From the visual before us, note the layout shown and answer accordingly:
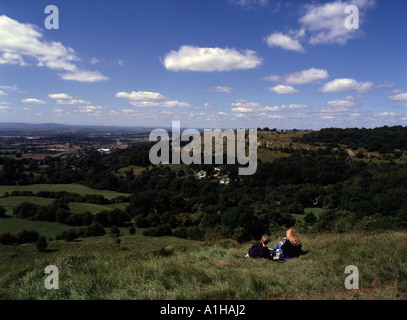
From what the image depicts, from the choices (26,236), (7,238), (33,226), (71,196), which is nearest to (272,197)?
(33,226)

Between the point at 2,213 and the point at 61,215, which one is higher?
the point at 2,213

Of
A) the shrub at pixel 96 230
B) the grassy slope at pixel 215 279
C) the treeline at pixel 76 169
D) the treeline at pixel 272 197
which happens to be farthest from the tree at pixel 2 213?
the grassy slope at pixel 215 279

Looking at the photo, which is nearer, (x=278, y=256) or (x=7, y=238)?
(x=278, y=256)

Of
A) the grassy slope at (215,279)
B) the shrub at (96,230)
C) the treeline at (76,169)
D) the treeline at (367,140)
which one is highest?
the treeline at (367,140)

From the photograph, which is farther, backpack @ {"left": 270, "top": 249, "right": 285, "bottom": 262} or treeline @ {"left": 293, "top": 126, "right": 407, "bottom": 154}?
treeline @ {"left": 293, "top": 126, "right": 407, "bottom": 154}

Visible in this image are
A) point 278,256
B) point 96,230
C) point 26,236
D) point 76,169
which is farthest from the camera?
point 76,169

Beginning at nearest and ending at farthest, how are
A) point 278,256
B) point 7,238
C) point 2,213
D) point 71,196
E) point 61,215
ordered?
point 278,256 < point 7,238 < point 2,213 < point 61,215 < point 71,196

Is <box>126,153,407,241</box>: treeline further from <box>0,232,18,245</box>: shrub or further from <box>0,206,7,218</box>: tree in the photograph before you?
<box>0,206,7,218</box>: tree

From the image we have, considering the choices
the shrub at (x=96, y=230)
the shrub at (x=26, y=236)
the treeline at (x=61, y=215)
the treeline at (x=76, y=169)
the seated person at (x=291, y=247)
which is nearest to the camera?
the seated person at (x=291, y=247)

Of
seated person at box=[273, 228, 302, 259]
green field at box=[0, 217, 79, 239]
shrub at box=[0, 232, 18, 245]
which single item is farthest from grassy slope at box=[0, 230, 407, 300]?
green field at box=[0, 217, 79, 239]

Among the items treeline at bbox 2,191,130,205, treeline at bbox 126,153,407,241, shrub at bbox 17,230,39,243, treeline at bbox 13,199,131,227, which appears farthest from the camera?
treeline at bbox 2,191,130,205

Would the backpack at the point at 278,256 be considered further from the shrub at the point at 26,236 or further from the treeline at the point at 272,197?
the shrub at the point at 26,236

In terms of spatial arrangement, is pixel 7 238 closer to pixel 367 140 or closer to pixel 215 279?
pixel 215 279

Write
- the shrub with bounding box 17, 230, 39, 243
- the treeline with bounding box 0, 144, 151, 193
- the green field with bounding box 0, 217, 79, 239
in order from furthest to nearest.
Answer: the treeline with bounding box 0, 144, 151, 193 → the green field with bounding box 0, 217, 79, 239 → the shrub with bounding box 17, 230, 39, 243
